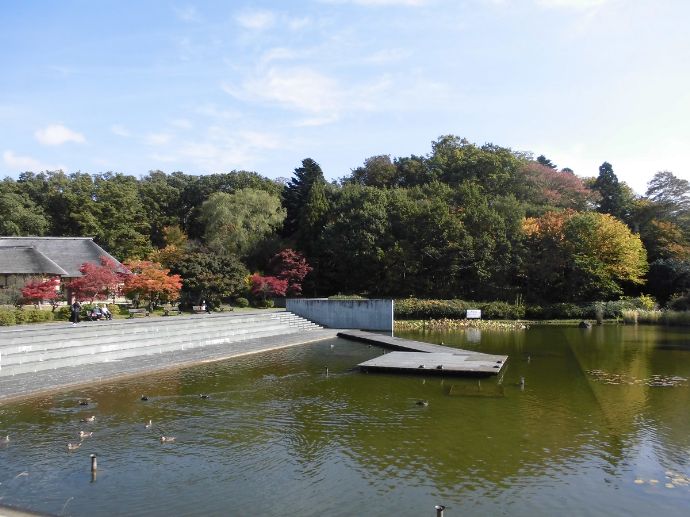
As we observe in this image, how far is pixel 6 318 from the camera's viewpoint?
22.0 metres

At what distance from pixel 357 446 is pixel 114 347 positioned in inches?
452

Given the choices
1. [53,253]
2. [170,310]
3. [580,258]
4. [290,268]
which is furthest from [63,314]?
[580,258]

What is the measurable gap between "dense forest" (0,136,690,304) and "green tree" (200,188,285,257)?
0.11m

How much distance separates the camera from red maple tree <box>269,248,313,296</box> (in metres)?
39.8

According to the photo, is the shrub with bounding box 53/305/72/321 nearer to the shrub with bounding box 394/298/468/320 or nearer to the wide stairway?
the wide stairway

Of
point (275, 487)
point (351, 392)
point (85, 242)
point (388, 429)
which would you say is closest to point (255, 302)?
point (85, 242)

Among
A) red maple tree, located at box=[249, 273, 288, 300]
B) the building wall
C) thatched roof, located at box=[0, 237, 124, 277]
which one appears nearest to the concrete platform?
the building wall

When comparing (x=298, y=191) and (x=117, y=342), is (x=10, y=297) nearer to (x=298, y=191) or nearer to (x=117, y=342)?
(x=117, y=342)

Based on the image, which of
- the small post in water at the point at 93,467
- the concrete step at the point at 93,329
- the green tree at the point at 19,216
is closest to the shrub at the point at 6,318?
the concrete step at the point at 93,329

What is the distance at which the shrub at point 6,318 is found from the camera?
21.9 metres

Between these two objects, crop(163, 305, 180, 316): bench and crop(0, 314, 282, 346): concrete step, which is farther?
crop(163, 305, 180, 316): bench

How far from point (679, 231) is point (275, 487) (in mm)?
42856

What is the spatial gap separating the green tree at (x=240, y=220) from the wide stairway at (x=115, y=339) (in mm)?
15892

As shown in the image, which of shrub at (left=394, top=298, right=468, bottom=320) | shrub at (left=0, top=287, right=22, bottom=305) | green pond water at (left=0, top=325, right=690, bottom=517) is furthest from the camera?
shrub at (left=394, top=298, right=468, bottom=320)
